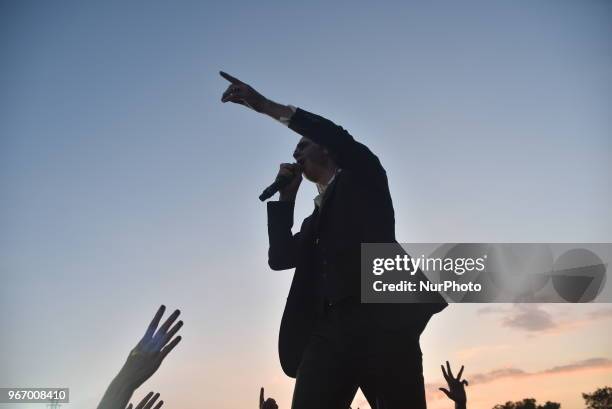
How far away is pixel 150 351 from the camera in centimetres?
245

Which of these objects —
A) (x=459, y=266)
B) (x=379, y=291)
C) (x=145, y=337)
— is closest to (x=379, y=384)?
(x=379, y=291)

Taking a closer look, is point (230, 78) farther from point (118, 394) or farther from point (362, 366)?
point (118, 394)

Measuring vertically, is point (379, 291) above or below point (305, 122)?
below

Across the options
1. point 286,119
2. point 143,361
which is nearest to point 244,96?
point 286,119

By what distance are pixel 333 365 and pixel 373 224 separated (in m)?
0.97

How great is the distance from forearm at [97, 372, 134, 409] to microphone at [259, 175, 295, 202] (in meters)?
2.31

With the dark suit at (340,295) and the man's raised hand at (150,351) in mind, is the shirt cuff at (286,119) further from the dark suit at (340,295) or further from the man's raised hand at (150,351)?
the man's raised hand at (150,351)

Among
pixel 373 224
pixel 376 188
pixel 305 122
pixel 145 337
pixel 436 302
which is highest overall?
pixel 305 122

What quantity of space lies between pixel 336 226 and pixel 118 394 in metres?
2.07

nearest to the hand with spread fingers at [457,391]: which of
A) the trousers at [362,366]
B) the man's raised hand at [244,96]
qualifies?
the trousers at [362,366]

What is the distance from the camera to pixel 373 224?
12.9ft

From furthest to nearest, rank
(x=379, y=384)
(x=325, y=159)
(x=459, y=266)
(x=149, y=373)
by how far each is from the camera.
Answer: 1. (x=459, y=266)
2. (x=325, y=159)
3. (x=379, y=384)
4. (x=149, y=373)

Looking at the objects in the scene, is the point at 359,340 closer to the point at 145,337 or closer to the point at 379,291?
the point at 379,291

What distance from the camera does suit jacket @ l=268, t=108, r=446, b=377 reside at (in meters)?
3.91
